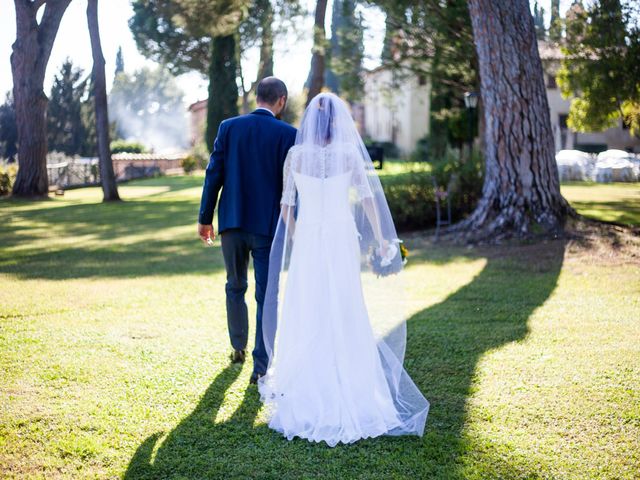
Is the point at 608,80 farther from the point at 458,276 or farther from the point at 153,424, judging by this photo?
the point at 153,424

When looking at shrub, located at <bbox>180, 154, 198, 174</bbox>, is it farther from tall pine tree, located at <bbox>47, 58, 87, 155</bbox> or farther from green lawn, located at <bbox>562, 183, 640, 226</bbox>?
green lawn, located at <bbox>562, 183, 640, 226</bbox>

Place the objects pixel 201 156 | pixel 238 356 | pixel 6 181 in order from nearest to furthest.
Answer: pixel 238 356
pixel 6 181
pixel 201 156

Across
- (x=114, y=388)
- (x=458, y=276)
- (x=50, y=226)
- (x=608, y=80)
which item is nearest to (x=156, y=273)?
(x=458, y=276)

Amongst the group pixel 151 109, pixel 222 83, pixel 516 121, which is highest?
pixel 151 109

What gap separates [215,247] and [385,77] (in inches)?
1772

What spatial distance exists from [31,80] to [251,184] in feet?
68.2

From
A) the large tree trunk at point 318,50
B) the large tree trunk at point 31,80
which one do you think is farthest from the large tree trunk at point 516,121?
the large tree trunk at point 31,80

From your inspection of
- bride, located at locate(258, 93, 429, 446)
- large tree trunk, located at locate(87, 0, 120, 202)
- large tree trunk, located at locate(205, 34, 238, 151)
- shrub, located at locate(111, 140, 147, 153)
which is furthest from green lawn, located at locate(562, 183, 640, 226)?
shrub, located at locate(111, 140, 147, 153)

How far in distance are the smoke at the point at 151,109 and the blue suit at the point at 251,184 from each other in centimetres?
10843

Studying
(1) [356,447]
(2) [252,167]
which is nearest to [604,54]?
(2) [252,167]

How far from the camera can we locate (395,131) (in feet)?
162

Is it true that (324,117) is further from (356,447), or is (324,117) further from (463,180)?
(463,180)

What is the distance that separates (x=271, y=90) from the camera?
14.8 ft

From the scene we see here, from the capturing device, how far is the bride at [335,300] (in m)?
3.82
